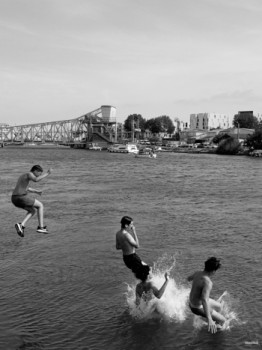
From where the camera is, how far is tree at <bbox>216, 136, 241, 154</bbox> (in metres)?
153

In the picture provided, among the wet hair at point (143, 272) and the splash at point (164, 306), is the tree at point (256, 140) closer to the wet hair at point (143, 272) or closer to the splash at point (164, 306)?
the splash at point (164, 306)

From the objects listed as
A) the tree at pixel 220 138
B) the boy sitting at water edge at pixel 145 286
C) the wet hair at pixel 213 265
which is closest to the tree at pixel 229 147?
the tree at pixel 220 138

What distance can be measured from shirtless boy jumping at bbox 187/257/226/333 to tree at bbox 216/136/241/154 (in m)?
145

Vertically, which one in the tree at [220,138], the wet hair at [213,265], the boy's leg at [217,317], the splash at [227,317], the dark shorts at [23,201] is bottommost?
the splash at [227,317]

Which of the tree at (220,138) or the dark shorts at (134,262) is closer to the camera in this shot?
the dark shorts at (134,262)

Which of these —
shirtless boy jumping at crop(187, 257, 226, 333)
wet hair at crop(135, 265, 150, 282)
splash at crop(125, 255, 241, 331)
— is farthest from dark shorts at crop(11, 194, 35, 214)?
shirtless boy jumping at crop(187, 257, 226, 333)

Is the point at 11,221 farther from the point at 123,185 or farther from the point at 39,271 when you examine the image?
the point at 123,185

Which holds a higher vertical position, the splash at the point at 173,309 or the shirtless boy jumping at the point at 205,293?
the shirtless boy jumping at the point at 205,293

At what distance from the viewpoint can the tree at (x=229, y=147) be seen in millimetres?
153250

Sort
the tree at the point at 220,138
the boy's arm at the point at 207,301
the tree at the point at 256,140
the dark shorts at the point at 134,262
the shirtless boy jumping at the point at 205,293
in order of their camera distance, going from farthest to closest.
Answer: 1. the tree at the point at 220,138
2. the tree at the point at 256,140
3. the dark shorts at the point at 134,262
4. the boy's arm at the point at 207,301
5. the shirtless boy jumping at the point at 205,293

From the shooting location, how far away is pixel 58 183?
52.8 m

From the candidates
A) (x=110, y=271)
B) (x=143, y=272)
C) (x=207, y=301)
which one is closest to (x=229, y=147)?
(x=110, y=271)

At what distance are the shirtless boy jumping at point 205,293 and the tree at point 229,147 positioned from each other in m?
145

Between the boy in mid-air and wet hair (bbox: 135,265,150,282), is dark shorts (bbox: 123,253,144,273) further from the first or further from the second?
the boy in mid-air
